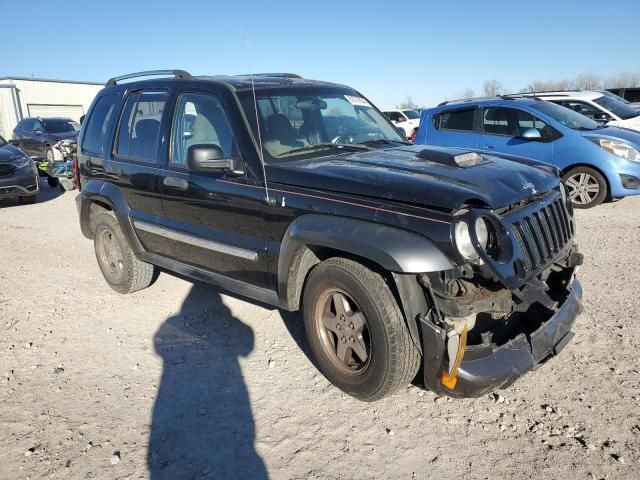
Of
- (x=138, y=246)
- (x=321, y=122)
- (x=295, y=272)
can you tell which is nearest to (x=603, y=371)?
(x=295, y=272)

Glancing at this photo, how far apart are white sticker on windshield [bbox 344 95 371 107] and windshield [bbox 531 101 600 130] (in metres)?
4.80

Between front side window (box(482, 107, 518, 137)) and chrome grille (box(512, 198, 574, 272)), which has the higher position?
front side window (box(482, 107, 518, 137))

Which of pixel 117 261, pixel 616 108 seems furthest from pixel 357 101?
pixel 616 108

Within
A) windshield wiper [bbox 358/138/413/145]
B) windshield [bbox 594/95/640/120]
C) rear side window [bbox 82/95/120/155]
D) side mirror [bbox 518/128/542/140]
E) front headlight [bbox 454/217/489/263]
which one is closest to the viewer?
front headlight [bbox 454/217/489/263]

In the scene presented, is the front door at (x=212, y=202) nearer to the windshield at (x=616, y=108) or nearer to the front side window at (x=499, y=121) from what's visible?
the front side window at (x=499, y=121)

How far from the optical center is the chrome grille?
2.69m

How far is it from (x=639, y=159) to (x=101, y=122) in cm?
747

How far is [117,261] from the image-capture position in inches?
202

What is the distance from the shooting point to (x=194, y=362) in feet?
12.1

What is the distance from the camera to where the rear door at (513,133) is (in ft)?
25.7

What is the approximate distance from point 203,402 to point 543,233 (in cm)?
240

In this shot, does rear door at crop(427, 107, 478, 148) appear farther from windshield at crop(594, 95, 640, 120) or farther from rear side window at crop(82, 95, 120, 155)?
rear side window at crop(82, 95, 120, 155)

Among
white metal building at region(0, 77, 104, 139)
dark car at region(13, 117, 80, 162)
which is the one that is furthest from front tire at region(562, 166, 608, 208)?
white metal building at region(0, 77, 104, 139)

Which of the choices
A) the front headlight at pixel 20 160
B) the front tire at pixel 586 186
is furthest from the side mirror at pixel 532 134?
the front headlight at pixel 20 160
